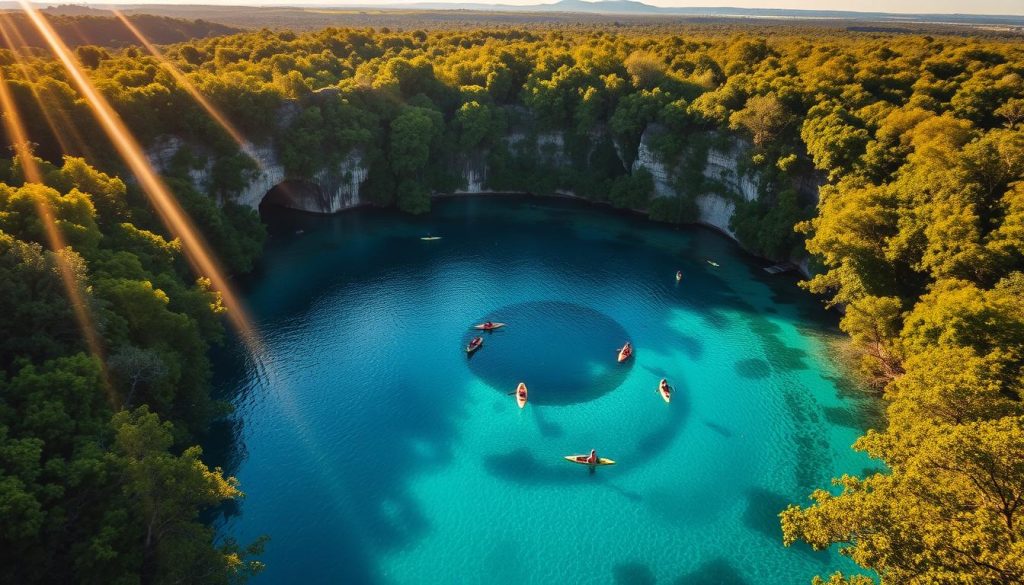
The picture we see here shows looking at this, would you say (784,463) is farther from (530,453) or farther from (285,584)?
(285,584)

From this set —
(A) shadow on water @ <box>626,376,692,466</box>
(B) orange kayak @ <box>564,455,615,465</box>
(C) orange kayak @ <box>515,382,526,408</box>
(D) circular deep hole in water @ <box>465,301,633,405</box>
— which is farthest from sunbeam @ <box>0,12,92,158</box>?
(A) shadow on water @ <box>626,376,692,466</box>

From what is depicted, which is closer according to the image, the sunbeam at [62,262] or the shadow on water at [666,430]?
the sunbeam at [62,262]

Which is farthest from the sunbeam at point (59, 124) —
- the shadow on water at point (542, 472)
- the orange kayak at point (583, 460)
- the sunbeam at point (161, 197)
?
the orange kayak at point (583, 460)

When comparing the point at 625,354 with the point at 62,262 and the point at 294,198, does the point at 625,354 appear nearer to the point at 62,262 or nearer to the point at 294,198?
the point at 62,262

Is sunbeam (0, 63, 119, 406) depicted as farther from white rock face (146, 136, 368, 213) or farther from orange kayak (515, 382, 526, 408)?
orange kayak (515, 382, 526, 408)

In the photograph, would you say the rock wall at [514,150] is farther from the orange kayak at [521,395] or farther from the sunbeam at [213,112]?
the orange kayak at [521,395]

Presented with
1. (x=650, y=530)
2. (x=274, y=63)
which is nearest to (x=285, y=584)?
(x=650, y=530)

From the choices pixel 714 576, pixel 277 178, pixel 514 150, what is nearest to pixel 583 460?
pixel 714 576
